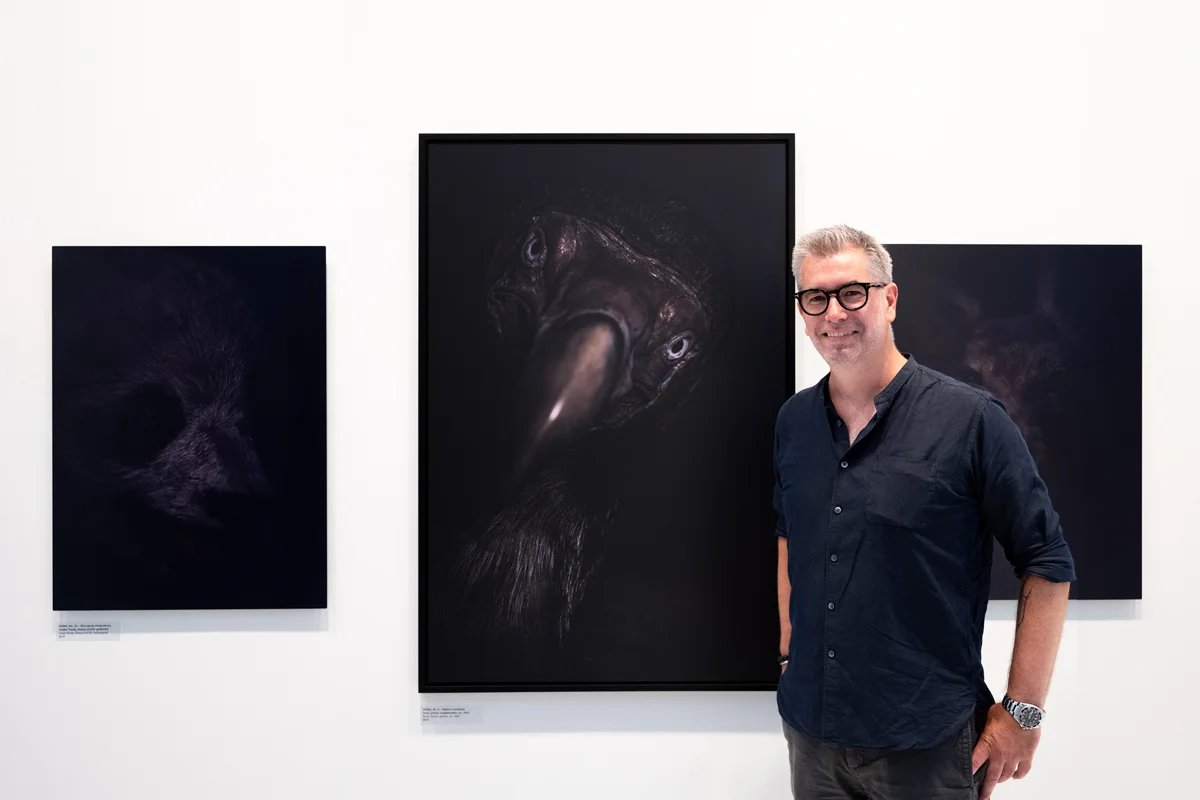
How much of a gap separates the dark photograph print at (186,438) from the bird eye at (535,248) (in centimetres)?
49

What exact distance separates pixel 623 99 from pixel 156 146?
44.3 inches

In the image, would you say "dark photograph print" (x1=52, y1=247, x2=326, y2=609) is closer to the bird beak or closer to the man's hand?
the bird beak

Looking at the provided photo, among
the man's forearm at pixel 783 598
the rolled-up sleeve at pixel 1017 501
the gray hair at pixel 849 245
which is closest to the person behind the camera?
the rolled-up sleeve at pixel 1017 501

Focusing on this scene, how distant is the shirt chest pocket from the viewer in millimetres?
1232

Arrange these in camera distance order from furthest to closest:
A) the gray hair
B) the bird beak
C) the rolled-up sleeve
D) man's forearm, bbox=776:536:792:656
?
the bird beak → man's forearm, bbox=776:536:792:656 → the gray hair → the rolled-up sleeve

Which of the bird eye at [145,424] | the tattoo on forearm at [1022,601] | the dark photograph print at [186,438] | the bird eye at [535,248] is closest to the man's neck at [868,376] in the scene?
the tattoo on forearm at [1022,601]

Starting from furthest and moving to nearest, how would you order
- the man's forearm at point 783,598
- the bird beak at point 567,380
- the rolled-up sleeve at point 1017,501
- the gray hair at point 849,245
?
the bird beak at point 567,380, the man's forearm at point 783,598, the gray hair at point 849,245, the rolled-up sleeve at point 1017,501

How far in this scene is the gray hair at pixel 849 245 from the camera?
1312 millimetres

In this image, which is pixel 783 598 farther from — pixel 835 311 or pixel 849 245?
pixel 849 245

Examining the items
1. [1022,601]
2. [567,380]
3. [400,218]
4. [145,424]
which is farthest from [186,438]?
[1022,601]

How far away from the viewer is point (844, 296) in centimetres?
131

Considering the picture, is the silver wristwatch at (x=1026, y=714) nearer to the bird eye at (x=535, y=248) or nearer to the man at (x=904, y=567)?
the man at (x=904, y=567)

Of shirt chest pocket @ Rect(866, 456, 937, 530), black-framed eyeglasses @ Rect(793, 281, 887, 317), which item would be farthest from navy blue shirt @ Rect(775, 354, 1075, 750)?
black-framed eyeglasses @ Rect(793, 281, 887, 317)

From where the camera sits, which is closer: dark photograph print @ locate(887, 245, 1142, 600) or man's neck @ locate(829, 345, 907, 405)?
man's neck @ locate(829, 345, 907, 405)
